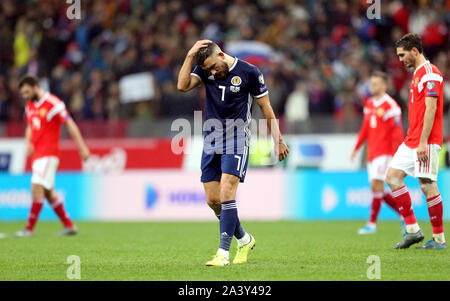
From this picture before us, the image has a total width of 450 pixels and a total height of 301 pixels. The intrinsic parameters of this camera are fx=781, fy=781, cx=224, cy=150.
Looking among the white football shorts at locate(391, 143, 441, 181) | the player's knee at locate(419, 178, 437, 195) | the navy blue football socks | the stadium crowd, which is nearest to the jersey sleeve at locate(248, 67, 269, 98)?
the navy blue football socks

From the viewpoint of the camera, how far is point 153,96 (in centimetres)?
1961

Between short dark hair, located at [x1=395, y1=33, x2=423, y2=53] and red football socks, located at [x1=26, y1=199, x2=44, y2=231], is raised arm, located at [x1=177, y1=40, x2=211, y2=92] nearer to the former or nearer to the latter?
short dark hair, located at [x1=395, y1=33, x2=423, y2=53]

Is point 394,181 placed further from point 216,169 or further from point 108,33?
point 108,33

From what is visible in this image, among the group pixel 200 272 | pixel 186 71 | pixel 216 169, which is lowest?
pixel 200 272

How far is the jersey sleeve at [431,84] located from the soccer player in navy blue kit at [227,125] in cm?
207

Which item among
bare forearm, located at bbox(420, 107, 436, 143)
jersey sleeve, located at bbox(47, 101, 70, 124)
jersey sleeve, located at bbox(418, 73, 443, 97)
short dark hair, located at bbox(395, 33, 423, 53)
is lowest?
jersey sleeve, located at bbox(47, 101, 70, 124)

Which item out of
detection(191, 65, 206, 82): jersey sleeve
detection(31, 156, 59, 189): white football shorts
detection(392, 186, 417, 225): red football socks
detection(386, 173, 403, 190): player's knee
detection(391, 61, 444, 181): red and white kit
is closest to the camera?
detection(191, 65, 206, 82): jersey sleeve

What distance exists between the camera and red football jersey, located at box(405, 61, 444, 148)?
9235 mm

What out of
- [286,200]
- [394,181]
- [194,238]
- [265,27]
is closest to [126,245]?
[194,238]

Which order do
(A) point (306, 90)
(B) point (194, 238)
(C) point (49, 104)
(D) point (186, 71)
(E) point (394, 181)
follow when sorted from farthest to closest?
(A) point (306, 90) → (C) point (49, 104) → (B) point (194, 238) → (E) point (394, 181) → (D) point (186, 71)

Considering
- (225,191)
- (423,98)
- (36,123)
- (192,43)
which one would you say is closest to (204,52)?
(225,191)

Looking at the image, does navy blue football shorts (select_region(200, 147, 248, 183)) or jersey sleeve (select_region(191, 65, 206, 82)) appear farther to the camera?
jersey sleeve (select_region(191, 65, 206, 82))

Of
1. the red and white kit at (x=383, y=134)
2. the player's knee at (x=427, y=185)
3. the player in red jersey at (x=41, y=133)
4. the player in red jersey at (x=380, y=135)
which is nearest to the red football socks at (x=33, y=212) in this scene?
the player in red jersey at (x=41, y=133)
